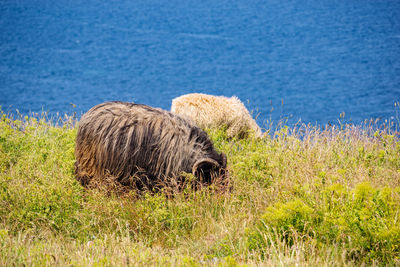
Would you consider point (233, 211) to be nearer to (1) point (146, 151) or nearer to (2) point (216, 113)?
(1) point (146, 151)

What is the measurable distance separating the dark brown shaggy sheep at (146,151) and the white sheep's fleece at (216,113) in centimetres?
228

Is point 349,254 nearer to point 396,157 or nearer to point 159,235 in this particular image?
point 159,235

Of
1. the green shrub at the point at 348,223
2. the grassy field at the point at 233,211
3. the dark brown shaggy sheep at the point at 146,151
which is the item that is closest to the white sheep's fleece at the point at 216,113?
the grassy field at the point at 233,211

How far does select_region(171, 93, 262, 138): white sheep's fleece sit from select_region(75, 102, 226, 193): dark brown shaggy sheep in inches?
89.7

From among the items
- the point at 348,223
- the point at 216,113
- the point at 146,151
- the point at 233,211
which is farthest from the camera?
the point at 216,113

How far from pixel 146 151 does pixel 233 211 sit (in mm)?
1246

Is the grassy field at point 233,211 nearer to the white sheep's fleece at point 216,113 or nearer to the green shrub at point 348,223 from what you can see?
the green shrub at point 348,223

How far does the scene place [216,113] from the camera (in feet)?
25.2

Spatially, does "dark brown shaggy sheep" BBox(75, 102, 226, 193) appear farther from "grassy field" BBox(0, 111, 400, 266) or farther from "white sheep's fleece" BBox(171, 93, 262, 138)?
"white sheep's fleece" BBox(171, 93, 262, 138)

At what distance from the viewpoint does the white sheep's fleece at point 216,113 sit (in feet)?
25.1

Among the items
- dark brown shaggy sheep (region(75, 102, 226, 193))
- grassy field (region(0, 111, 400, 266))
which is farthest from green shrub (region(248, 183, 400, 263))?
dark brown shaggy sheep (region(75, 102, 226, 193))

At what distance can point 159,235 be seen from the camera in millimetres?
4555

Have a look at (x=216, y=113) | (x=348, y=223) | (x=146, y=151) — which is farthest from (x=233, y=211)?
(x=216, y=113)

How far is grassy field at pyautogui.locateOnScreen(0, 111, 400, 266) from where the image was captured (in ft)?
11.5
